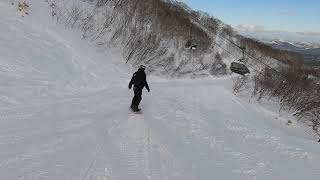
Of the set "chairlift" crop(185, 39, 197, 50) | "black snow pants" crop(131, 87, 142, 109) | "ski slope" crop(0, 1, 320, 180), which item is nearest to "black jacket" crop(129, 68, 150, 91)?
"black snow pants" crop(131, 87, 142, 109)

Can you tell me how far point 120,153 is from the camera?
7.34 m

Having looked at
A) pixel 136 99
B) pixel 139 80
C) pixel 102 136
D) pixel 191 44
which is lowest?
pixel 102 136

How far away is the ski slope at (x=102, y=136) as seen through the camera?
6.43 m

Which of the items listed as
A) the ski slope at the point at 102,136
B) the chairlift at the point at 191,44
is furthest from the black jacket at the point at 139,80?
the chairlift at the point at 191,44

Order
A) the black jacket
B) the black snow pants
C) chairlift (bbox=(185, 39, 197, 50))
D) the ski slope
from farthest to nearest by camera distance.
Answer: chairlift (bbox=(185, 39, 197, 50)) < the black jacket < the black snow pants < the ski slope

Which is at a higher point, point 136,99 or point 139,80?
point 139,80

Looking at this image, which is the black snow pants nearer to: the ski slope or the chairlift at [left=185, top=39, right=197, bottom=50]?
the ski slope

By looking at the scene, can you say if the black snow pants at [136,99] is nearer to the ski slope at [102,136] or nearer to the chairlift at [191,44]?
the ski slope at [102,136]

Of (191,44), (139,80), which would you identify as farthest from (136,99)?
(191,44)

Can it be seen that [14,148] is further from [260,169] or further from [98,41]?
[98,41]

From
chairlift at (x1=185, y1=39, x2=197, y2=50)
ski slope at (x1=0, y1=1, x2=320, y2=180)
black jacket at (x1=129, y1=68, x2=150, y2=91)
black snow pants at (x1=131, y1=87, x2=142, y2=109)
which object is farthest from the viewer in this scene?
chairlift at (x1=185, y1=39, x2=197, y2=50)

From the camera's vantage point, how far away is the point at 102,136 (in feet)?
27.6

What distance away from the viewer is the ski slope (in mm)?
6434

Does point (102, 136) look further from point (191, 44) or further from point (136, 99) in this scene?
point (191, 44)
